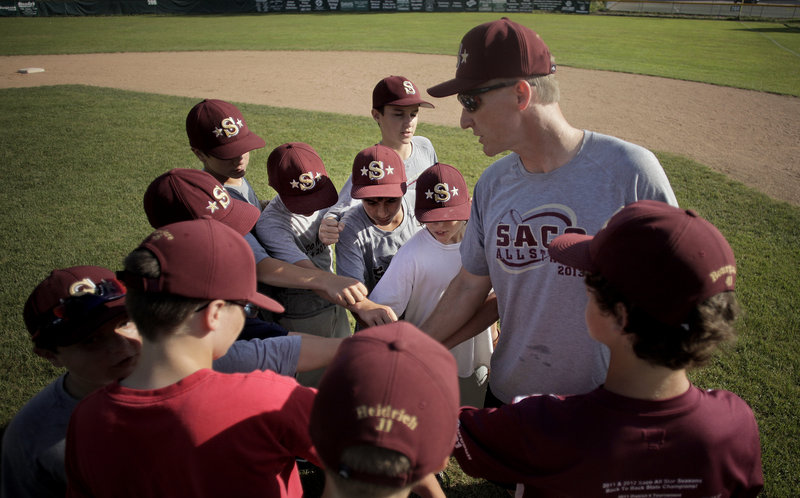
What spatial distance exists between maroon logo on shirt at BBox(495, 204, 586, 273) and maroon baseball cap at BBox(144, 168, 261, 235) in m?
1.45

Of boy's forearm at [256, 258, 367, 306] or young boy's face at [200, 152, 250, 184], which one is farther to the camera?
young boy's face at [200, 152, 250, 184]

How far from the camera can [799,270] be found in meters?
5.73

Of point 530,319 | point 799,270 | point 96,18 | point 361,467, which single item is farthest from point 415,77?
point 96,18

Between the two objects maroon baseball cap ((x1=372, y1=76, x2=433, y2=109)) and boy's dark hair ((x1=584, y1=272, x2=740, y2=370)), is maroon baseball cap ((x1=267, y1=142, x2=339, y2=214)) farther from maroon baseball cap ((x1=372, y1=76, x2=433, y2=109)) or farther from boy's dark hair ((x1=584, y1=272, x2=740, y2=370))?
boy's dark hair ((x1=584, y1=272, x2=740, y2=370))

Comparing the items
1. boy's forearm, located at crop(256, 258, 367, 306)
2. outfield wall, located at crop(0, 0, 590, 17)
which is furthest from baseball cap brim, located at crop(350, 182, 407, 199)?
outfield wall, located at crop(0, 0, 590, 17)

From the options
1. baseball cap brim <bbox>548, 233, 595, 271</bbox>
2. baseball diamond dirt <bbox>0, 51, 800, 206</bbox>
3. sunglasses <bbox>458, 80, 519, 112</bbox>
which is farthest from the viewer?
baseball diamond dirt <bbox>0, 51, 800, 206</bbox>

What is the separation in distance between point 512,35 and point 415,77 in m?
14.7

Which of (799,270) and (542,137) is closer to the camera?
(542,137)

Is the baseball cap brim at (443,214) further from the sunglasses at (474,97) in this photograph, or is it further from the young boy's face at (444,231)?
the sunglasses at (474,97)

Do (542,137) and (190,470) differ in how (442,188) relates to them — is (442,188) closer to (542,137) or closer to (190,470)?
(542,137)

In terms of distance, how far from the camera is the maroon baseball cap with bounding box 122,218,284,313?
4.91ft

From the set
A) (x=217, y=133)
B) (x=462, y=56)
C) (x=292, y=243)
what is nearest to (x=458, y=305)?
(x=462, y=56)

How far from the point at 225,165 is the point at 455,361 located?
110 inches

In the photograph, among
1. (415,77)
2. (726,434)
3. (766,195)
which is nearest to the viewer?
(726,434)
